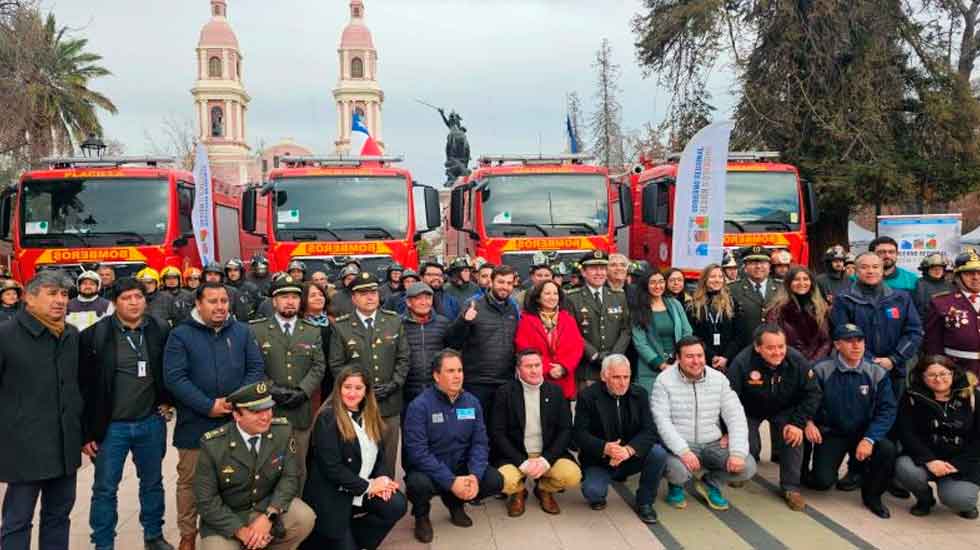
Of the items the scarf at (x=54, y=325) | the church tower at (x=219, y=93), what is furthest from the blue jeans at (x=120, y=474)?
the church tower at (x=219, y=93)

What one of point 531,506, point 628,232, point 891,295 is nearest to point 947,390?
point 891,295

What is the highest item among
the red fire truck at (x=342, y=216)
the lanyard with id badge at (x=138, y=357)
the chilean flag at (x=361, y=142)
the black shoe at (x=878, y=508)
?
the chilean flag at (x=361, y=142)

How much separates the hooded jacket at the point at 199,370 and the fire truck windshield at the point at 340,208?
5.61m

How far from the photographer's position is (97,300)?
782cm

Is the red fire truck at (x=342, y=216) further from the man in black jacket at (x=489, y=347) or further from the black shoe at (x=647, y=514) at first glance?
the black shoe at (x=647, y=514)

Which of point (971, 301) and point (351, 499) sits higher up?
point (971, 301)

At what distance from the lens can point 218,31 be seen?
292ft

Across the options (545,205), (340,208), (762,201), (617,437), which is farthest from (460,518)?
(762,201)

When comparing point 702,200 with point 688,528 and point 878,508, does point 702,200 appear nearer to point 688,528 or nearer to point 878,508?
point 878,508

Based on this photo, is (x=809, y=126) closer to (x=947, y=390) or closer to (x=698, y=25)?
(x=698, y=25)

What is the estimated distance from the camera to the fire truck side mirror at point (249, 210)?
10523 mm

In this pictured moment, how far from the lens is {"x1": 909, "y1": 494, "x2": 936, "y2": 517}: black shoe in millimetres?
5233

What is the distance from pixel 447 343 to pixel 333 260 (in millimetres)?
4710

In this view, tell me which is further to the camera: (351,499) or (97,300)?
(97,300)
